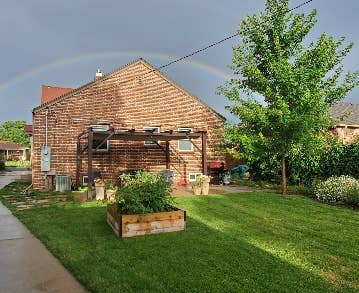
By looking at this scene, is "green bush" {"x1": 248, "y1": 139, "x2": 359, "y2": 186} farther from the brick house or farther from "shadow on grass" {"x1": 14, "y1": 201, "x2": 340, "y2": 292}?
"shadow on grass" {"x1": 14, "y1": 201, "x2": 340, "y2": 292}

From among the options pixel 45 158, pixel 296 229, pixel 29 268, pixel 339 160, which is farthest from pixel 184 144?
pixel 29 268

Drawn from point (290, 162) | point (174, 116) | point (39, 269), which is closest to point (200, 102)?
point (174, 116)

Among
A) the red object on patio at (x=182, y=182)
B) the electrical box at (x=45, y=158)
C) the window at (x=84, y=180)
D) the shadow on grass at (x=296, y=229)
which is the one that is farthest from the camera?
the red object on patio at (x=182, y=182)

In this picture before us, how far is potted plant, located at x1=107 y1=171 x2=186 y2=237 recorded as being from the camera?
770 centimetres

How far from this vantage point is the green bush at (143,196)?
8008 millimetres

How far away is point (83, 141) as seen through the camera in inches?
730

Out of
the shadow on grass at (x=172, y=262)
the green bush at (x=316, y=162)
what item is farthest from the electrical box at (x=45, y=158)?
the green bush at (x=316, y=162)

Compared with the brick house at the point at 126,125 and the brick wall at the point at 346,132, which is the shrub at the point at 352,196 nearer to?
the brick house at the point at 126,125

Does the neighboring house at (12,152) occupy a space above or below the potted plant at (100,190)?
above

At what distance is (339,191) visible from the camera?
42.0 ft

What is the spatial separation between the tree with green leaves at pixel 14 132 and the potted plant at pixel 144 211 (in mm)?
88870

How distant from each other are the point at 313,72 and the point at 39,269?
40.6 ft

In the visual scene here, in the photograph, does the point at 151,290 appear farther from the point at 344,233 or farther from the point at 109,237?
the point at 344,233

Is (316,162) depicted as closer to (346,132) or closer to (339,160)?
(339,160)
